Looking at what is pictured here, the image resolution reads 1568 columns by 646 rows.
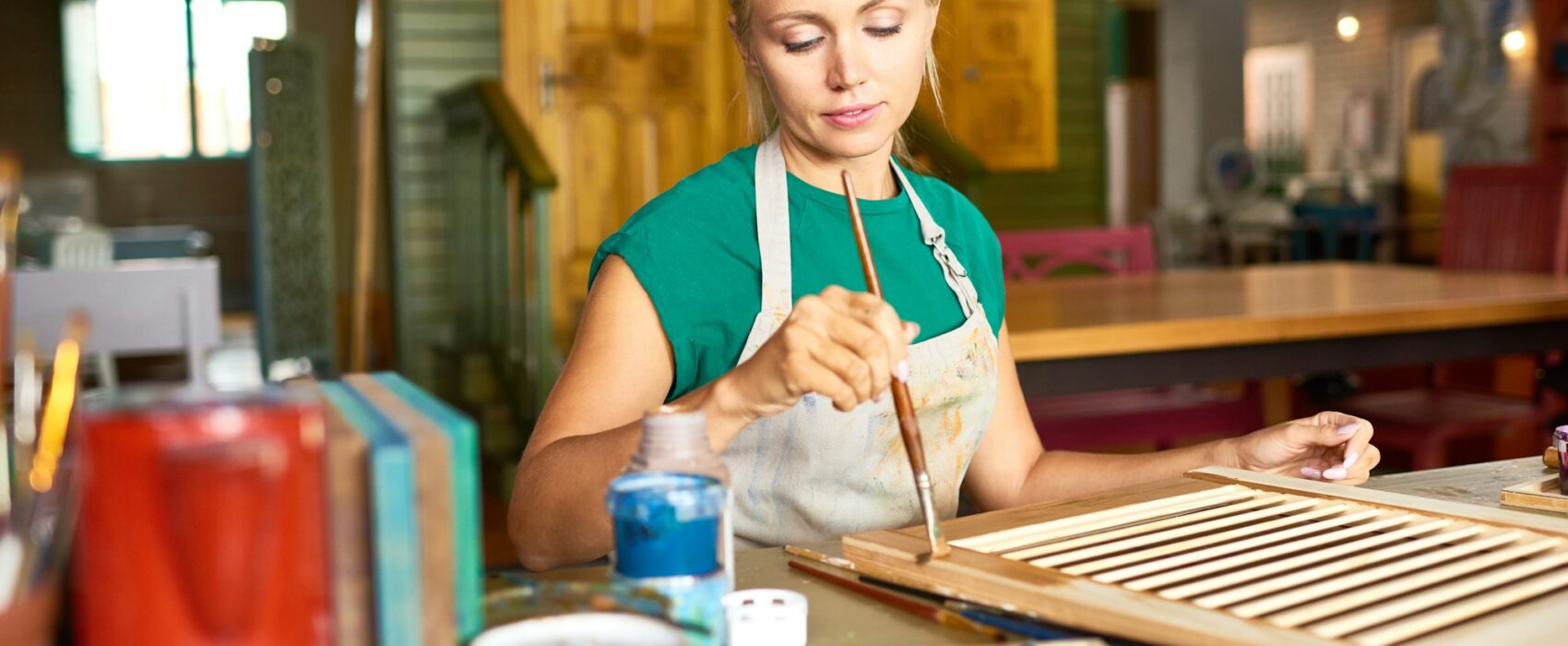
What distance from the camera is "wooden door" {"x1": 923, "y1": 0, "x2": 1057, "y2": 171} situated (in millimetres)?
7074

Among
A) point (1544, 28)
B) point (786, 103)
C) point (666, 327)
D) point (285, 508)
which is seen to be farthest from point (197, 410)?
point (1544, 28)

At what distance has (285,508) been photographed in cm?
66

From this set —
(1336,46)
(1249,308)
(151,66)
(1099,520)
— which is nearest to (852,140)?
(1099,520)

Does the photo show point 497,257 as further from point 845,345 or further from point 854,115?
point 845,345

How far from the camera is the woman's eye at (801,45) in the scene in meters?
1.45

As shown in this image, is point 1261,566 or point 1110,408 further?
point 1110,408

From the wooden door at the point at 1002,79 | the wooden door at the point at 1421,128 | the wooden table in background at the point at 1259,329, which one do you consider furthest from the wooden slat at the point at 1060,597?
the wooden door at the point at 1421,128

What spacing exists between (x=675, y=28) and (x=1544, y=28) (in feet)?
22.4

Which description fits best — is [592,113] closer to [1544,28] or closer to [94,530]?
[94,530]

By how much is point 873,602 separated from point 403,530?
0.43 m

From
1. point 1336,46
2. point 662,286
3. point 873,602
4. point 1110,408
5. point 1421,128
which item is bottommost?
point 1110,408

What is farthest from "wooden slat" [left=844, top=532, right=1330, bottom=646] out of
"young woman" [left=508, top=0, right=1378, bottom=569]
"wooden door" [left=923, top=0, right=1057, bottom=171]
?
"wooden door" [left=923, top=0, right=1057, bottom=171]

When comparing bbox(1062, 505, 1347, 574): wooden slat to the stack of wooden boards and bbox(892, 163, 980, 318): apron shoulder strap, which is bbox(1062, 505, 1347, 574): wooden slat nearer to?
the stack of wooden boards

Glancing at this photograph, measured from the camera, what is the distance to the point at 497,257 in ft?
18.1
